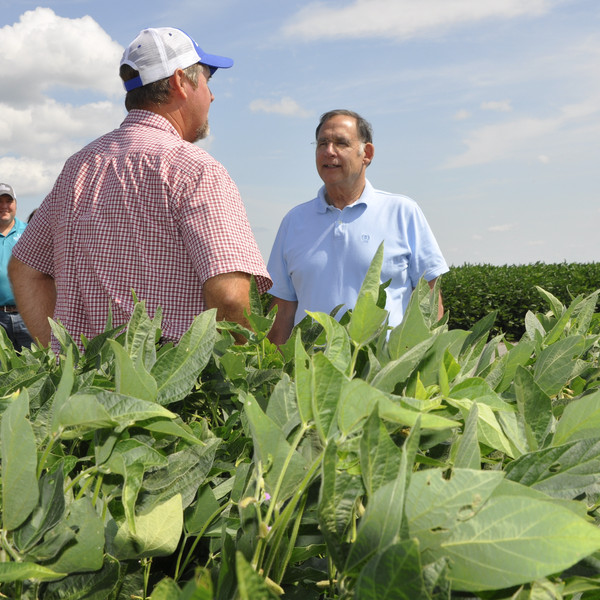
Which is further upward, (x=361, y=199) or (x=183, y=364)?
(x=361, y=199)

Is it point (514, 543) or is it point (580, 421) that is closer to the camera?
point (514, 543)

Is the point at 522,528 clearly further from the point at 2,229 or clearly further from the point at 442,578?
the point at 2,229

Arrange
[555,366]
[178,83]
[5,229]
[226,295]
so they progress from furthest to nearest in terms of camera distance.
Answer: [5,229] < [178,83] < [226,295] < [555,366]

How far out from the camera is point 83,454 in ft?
3.00

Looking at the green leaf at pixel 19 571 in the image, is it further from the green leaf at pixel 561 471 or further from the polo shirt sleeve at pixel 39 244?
the polo shirt sleeve at pixel 39 244

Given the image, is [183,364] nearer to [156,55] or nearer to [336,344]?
[336,344]

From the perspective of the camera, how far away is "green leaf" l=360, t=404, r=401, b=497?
1.76ft

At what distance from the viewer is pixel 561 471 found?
0.65 metres

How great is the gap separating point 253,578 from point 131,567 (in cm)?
33

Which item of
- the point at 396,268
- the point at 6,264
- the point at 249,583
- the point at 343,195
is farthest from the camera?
the point at 6,264

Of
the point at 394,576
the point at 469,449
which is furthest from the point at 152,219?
the point at 394,576

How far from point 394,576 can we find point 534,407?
15.8 inches

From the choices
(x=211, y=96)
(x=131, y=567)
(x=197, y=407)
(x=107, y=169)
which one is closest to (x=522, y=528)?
(x=131, y=567)

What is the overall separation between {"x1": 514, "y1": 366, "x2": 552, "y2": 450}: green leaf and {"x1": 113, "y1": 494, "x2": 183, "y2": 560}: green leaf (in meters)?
0.46
